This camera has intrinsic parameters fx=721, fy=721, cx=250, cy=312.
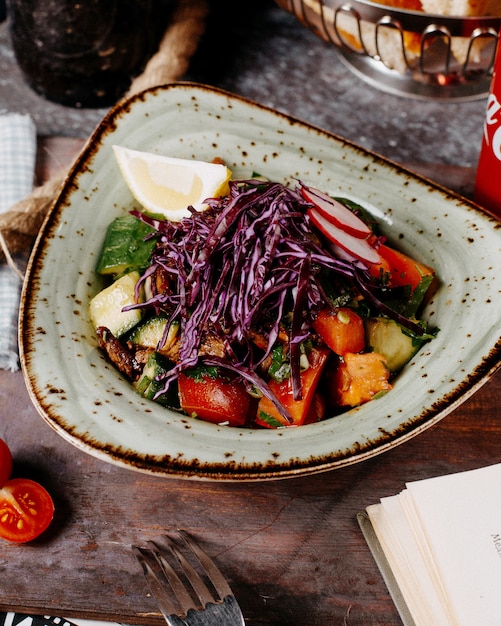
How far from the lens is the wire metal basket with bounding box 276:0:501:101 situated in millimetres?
2863

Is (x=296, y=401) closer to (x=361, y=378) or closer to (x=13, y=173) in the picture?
(x=361, y=378)

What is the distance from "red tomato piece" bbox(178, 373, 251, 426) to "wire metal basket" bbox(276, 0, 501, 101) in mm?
1649

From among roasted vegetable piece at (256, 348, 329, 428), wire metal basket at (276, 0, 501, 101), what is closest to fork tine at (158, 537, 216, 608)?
roasted vegetable piece at (256, 348, 329, 428)

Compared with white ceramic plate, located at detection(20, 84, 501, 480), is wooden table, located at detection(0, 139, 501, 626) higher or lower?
lower

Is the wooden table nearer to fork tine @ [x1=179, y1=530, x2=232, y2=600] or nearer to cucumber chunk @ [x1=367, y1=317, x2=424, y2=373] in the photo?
fork tine @ [x1=179, y1=530, x2=232, y2=600]

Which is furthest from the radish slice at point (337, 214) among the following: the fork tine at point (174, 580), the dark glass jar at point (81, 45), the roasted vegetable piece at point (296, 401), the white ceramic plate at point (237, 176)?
the dark glass jar at point (81, 45)

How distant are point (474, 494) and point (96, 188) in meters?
1.59

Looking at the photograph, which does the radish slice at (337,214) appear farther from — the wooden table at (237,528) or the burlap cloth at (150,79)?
the burlap cloth at (150,79)

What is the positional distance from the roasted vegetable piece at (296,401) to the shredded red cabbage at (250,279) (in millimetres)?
59

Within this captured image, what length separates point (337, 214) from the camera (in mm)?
2297

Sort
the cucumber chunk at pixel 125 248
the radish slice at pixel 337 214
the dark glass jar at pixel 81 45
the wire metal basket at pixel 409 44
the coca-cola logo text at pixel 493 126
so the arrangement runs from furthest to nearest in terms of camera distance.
Result: 1. the dark glass jar at pixel 81 45
2. the wire metal basket at pixel 409 44
3. the coca-cola logo text at pixel 493 126
4. the cucumber chunk at pixel 125 248
5. the radish slice at pixel 337 214

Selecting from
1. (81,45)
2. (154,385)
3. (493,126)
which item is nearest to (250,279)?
(154,385)

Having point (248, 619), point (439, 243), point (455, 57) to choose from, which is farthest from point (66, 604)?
point (455, 57)

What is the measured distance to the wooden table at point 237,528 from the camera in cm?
204
